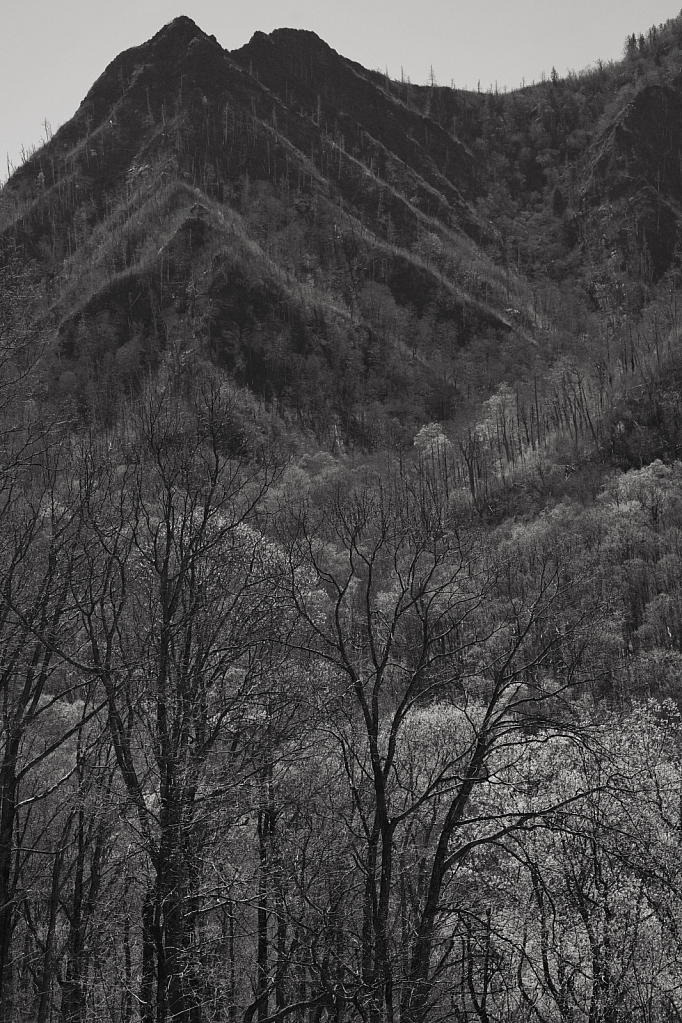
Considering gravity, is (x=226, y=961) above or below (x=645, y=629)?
below

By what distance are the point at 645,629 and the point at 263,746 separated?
265 feet

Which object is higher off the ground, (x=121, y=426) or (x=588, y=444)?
(x=121, y=426)

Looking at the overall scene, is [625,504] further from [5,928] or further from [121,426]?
[5,928]

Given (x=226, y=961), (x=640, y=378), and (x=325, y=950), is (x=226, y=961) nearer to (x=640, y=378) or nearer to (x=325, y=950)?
(x=325, y=950)

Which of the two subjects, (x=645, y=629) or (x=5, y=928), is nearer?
(x=5, y=928)

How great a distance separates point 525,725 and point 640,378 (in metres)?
146

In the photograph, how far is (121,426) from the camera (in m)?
167

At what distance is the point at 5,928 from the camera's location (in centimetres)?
1508

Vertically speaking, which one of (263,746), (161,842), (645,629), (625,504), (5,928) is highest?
(625,504)

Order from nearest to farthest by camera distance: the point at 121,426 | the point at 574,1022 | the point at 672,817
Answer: the point at 574,1022 < the point at 672,817 < the point at 121,426

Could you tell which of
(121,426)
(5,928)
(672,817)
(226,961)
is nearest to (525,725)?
(226,961)

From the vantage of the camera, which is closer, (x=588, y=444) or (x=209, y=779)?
(x=209, y=779)

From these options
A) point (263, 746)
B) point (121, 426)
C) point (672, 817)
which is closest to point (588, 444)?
point (121, 426)

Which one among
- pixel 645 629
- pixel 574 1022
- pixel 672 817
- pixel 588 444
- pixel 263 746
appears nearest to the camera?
pixel 263 746
